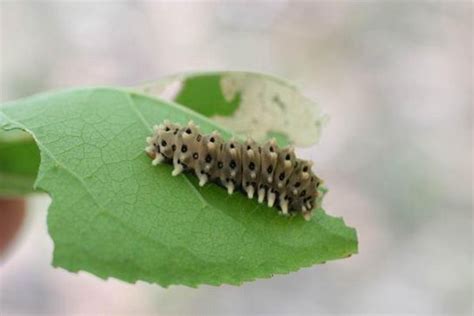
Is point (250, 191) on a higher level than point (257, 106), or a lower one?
lower

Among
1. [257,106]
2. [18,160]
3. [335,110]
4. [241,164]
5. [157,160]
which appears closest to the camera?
[157,160]

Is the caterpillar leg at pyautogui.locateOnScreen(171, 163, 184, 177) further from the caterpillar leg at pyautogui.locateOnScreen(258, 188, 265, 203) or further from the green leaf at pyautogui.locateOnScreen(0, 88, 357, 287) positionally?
the caterpillar leg at pyautogui.locateOnScreen(258, 188, 265, 203)

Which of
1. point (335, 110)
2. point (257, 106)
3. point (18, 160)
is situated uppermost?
point (335, 110)

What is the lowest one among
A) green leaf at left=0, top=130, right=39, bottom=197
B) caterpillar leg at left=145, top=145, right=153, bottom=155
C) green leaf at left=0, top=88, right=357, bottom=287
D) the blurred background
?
green leaf at left=0, top=88, right=357, bottom=287

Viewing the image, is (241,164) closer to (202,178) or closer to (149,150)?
(202,178)

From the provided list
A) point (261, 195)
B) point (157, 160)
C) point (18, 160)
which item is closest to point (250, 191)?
point (261, 195)

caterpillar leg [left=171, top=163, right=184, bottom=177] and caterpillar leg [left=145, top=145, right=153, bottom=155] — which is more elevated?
caterpillar leg [left=145, top=145, right=153, bottom=155]

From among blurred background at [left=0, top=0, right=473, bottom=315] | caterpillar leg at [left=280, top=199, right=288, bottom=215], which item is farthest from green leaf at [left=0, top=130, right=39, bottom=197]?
blurred background at [left=0, top=0, right=473, bottom=315]

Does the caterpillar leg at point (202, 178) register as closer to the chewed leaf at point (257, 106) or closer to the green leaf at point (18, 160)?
the chewed leaf at point (257, 106)
